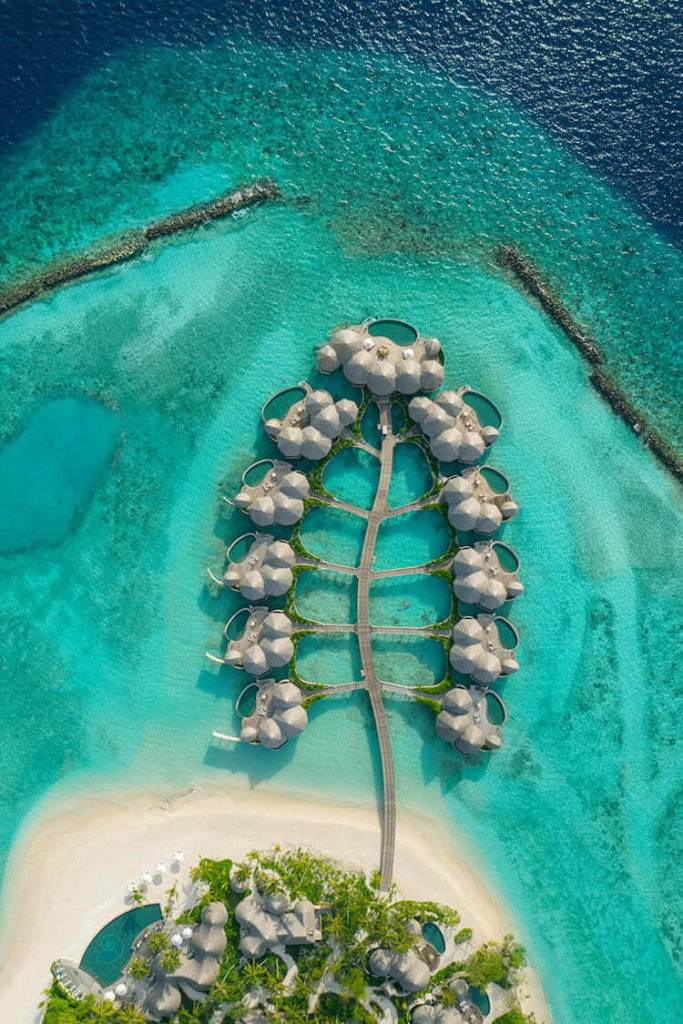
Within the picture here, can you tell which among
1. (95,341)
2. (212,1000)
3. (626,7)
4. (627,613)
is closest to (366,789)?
(212,1000)

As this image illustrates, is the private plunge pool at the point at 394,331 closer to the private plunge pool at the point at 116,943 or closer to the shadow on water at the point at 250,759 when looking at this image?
the shadow on water at the point at 250,759

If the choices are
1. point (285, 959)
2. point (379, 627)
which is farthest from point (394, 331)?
point (285, 959)

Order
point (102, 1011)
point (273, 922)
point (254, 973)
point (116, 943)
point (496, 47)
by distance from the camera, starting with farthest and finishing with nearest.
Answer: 1. point (496, 47)
2. point (116, 943)
3. point (273, 922)
4. point (254, 973)
5. point (102, 1011)

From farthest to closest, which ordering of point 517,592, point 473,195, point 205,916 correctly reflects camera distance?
point 473,195 < point 517,592 < point 205,916

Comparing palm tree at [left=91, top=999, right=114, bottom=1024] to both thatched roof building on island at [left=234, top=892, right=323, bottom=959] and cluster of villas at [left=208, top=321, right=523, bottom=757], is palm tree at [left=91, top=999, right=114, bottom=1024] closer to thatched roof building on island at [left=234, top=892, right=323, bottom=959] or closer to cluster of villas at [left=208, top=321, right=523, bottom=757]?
thatched roof building on island at [left=234, top=892, right=323, bottom=959]

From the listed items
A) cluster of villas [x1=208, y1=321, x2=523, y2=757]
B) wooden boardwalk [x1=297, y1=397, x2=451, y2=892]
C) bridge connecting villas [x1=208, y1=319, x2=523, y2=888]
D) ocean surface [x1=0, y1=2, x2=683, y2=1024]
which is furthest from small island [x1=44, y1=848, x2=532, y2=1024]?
cluster of villas [x1=208, y1=321, x2=523, y2=757]

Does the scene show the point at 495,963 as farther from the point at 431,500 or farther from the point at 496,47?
the point at 496,47

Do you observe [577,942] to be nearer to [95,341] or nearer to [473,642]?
[473,642]
